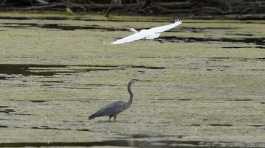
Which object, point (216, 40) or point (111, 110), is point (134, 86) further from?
point (216, 40)

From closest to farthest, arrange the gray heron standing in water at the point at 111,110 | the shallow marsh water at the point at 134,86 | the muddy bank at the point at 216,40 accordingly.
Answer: the shallow marsh water at the point at 134,86 < the gray heron standing in water at the point at 111,110 < the muddy bank at the point at 216,40

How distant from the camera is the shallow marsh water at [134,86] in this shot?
9.92 meters

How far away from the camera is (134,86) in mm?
14125

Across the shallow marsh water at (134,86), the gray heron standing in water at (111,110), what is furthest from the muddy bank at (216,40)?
the gray heron standing in water at (111,110)

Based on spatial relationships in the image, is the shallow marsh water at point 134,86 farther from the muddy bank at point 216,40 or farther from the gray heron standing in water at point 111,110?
the gray heron standing in water at point 111,110

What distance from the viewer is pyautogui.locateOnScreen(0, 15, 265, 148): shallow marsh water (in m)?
9.92

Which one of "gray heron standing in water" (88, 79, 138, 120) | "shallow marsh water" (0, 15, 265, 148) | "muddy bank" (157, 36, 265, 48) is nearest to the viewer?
"shallow marsh water" (0, 15, 265, 148)

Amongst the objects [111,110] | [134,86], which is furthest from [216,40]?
[111,110]

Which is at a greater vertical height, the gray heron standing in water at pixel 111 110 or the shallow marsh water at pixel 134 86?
the gray heron standing in water at pixel 111 110

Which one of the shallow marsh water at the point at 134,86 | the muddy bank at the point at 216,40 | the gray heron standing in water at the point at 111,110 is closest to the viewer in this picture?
the shallow marsh water at the point at 134,86

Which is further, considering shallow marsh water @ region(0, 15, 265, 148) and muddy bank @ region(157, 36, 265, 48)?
muddy bank @ region(157, 36, 265, 48)

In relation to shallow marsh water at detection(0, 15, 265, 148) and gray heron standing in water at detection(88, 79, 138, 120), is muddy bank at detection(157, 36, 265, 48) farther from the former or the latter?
gray heron standing in water at detection(88, 79, 138, 120)

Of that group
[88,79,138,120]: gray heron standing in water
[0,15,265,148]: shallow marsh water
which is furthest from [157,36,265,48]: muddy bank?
[88,79,138,120]: gray heron standing in water

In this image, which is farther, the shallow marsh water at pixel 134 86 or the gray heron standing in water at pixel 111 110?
A: the gray heron standing in water at pixel 111 110
